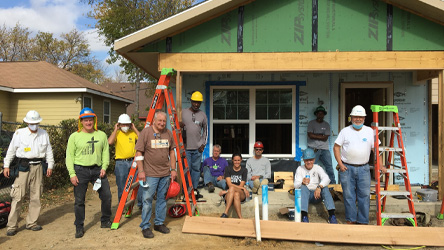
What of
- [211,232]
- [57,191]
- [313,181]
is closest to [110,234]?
[211,232]

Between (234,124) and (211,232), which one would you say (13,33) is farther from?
(211,232)

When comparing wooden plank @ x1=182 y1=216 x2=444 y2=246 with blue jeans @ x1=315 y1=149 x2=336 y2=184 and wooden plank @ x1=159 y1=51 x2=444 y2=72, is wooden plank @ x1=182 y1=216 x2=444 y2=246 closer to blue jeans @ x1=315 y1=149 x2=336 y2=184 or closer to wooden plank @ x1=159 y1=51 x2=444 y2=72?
blue jeans @ x1=315 y1=149 x2=336 y2=184

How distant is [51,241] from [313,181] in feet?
13.4

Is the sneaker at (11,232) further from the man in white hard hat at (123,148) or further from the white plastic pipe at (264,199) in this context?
the white plastic pipe at (264,199)

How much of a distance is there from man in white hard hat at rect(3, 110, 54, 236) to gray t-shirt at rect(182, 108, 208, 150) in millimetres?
2341

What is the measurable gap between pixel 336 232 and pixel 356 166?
109 cm

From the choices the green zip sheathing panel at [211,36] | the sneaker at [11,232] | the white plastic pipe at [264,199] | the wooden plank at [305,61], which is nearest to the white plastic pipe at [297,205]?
the white plastic pipe at [264,199]

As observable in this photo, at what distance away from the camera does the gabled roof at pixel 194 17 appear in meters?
5.94

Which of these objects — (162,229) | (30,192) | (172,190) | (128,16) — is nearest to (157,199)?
(172,190)

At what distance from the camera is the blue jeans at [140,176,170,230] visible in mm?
4891

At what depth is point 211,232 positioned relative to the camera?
501 centimetres

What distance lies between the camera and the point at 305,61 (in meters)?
6.11

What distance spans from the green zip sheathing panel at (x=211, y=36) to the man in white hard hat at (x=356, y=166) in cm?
261

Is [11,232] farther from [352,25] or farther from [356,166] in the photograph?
[352,25]
